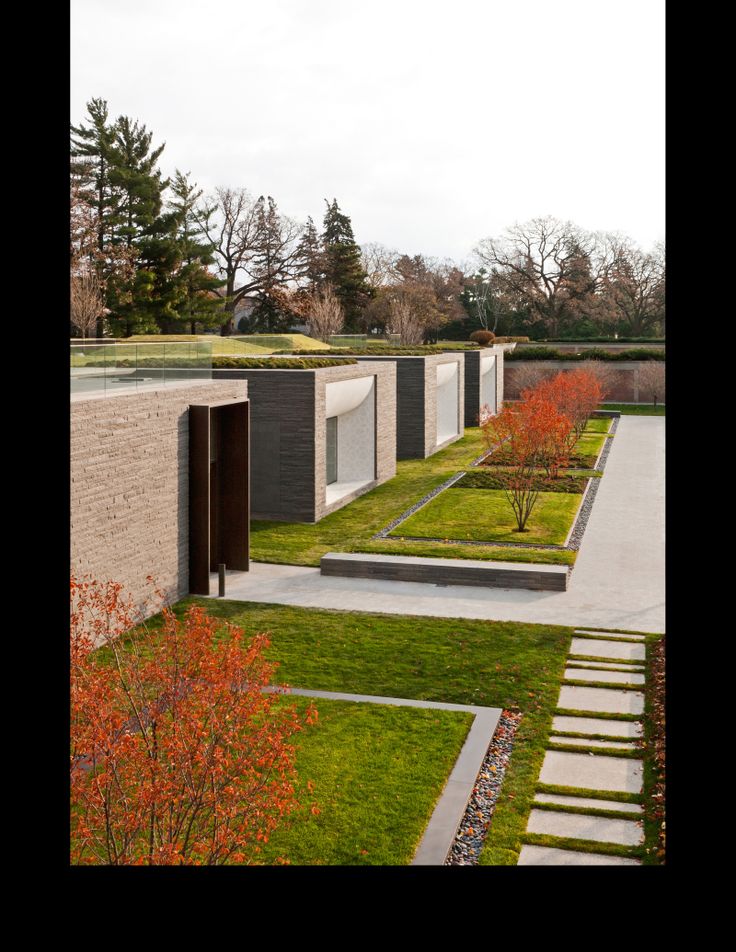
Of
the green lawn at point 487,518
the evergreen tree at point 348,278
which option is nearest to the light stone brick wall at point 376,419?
the green lawn at point 487,518

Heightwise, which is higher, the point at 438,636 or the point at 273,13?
the point at 273,13

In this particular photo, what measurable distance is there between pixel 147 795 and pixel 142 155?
34.0m

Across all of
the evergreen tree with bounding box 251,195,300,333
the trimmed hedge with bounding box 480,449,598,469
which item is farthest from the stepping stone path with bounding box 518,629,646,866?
the evergreen tree with bounding box 251,195,300,333

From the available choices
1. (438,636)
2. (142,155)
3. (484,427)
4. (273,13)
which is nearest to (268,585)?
(438,636)

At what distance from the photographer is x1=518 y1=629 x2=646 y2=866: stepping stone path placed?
5945 mm

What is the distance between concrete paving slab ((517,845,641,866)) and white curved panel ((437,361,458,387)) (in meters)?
21.5

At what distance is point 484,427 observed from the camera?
18594 millimetres

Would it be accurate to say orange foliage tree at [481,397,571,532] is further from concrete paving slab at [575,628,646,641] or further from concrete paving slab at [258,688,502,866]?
concrete paving slab at [258,688,502,866]

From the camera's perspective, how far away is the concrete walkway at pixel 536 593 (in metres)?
11.3

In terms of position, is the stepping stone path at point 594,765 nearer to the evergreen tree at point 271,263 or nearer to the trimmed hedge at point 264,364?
the trimmed hedge at point 264,364

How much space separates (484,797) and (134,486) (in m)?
5.61

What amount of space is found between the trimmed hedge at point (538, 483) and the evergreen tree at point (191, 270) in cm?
1673
